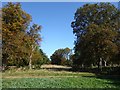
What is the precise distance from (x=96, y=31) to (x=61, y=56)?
41.6 metres

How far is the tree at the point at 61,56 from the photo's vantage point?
6962 cm

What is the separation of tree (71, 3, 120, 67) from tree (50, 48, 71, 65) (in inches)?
1126

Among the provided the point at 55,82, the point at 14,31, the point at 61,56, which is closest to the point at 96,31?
the point at 14,31

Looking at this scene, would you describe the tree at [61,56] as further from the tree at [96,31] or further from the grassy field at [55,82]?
the grassy field at [55,82]

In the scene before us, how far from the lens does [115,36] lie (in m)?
33.2

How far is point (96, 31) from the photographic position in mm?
32375

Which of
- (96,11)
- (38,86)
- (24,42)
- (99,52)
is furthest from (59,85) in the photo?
(96,11)

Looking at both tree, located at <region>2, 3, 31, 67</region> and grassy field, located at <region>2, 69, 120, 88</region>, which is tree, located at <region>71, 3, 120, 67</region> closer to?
tree, located at <region>2, 3, 31, 67</region>

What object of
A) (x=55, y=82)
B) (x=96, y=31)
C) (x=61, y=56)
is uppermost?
(x=96, y=31)

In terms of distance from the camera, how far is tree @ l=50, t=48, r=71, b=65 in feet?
228

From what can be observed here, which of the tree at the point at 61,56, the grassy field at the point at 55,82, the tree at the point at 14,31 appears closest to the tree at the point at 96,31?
the tree at the point at 14,31

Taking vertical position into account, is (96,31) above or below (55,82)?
above

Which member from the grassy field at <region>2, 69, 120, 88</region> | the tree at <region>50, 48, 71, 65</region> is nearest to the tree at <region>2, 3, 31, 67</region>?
the grassy field at <region>2, 69, 120, 88</region>

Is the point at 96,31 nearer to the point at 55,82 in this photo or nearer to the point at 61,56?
the point at 55,82
